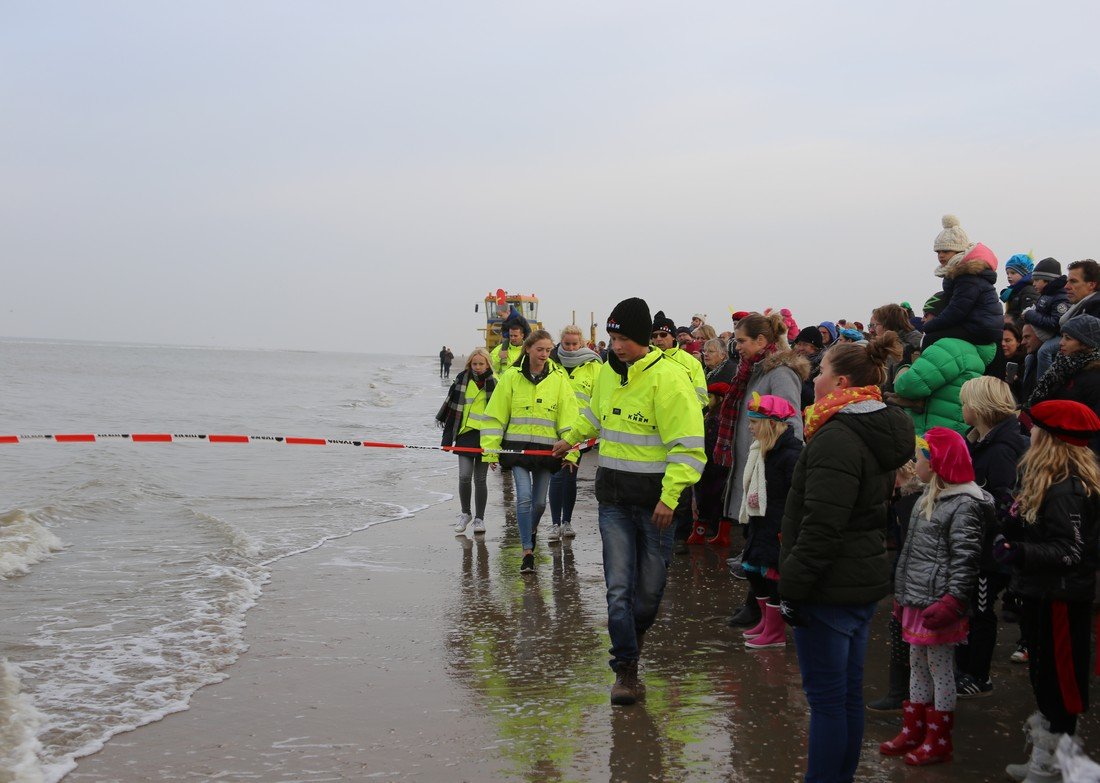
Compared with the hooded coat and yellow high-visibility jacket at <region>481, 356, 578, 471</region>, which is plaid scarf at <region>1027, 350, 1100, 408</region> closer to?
the hooded coat

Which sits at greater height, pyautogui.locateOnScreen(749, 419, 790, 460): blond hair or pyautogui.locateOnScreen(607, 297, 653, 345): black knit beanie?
pyautogui.locateOnScreen(607, 297, 653, 345): black knit beanie

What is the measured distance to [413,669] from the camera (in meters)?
5.54

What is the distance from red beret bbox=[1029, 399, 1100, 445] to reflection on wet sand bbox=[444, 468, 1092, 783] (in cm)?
141

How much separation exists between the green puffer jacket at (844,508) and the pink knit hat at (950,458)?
75 centimetres

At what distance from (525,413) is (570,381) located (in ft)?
1.88

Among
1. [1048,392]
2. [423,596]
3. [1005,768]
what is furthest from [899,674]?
[423,596]

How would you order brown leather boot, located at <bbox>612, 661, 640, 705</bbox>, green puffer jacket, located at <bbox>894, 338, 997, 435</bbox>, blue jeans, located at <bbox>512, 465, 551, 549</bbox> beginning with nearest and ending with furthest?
brown leather boot, located at <bbox>612, 661, 640, 705</bbox> → green puffer jacket, located at <bbox>894, 338, 997, 435</bbox> → blue jeans, located at <bbox>512, 465, 551, 549</bbox>

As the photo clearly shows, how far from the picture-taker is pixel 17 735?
180 inches

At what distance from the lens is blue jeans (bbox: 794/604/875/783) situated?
3561 millimetres

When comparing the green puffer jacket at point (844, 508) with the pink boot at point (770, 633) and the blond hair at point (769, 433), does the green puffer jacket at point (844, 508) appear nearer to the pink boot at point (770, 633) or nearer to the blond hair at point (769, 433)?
the blond hair at point (769, 433)

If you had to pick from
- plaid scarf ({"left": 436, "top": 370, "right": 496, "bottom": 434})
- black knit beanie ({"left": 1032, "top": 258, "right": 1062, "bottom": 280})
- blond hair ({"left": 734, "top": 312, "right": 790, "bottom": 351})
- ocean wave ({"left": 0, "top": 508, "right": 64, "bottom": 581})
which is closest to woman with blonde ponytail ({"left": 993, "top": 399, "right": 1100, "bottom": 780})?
blond hair ({"left": 734, "top": 312, "right": 790, "bottom": 351})

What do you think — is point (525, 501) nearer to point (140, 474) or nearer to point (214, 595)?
point (214, 595)

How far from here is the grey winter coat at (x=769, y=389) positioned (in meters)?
6.18

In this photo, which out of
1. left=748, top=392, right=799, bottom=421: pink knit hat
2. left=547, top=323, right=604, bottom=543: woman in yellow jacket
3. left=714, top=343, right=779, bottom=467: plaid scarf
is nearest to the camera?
left=748, top=392, right=799, bottom=421: pink knit hat
